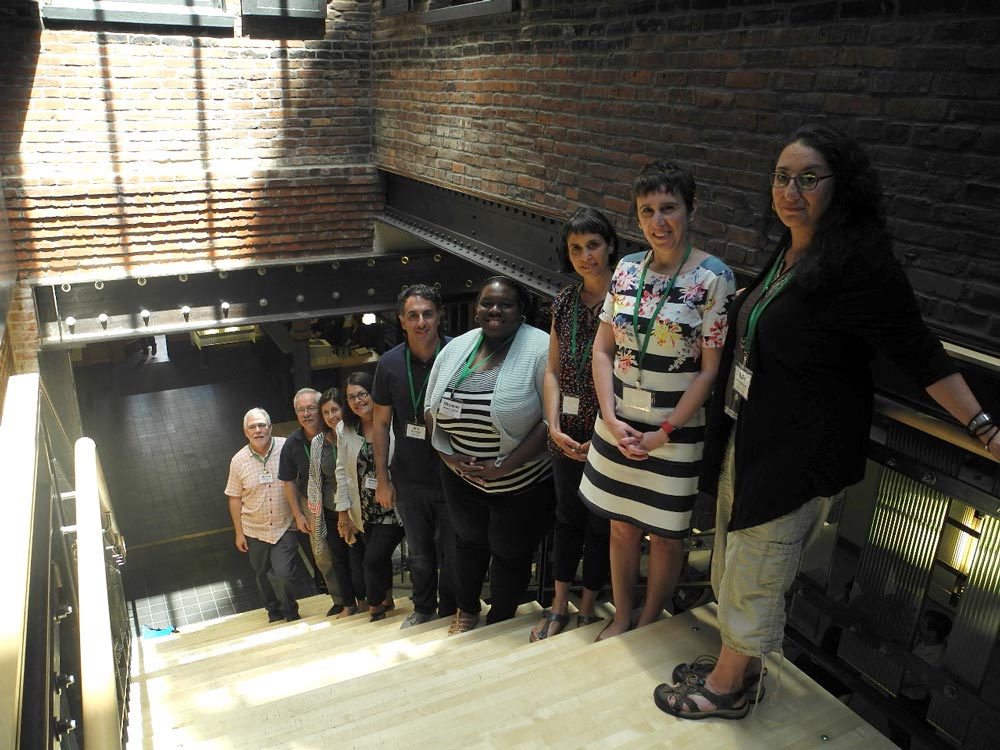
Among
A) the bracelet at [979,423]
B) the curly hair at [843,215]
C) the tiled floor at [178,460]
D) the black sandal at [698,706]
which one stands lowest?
the tiled floor at [178,460]

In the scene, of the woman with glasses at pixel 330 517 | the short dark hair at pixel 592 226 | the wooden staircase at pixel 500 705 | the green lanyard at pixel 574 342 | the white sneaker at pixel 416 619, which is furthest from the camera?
the woman with glasses at pixel 330 517

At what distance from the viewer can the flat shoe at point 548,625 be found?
139 inches

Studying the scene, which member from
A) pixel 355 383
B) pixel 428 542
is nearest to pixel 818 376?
pixel 428 542

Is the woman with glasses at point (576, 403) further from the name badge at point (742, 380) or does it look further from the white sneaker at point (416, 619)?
the white sneaker at point (416, 619)

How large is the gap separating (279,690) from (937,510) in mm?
2571

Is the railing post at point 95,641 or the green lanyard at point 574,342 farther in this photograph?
the green lanyard at point 574,342

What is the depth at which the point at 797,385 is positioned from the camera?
7.32 ft

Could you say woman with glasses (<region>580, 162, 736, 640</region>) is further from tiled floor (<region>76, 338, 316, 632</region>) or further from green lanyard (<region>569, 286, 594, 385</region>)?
tiled floor (<region>76, 338, 316, 632</region>)

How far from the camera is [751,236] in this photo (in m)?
3.53

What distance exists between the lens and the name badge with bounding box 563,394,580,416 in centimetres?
321

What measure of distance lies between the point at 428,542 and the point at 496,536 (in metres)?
0.74

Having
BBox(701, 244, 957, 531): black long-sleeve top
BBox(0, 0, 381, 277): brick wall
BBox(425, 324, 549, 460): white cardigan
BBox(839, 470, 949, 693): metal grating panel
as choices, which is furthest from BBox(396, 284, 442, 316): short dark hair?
BBox(0, 0, 381, 277): brick wall

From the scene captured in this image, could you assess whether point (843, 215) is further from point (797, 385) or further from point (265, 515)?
point (265, 515)

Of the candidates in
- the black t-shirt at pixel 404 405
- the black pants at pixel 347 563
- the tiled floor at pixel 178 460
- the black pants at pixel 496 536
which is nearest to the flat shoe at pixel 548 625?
the black pants at pixel 496 536
